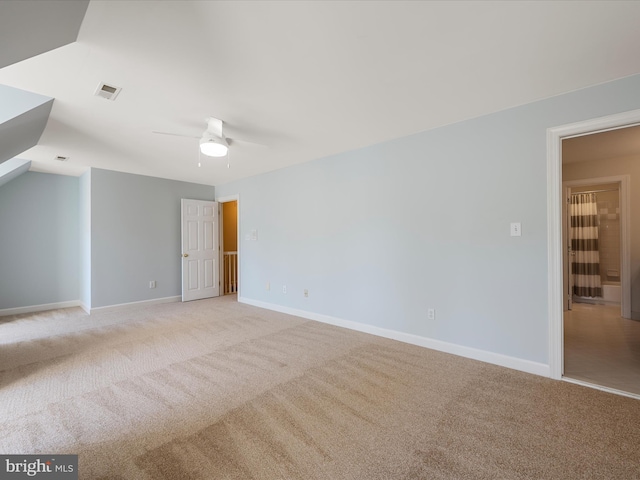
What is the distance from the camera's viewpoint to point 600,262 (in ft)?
18.0

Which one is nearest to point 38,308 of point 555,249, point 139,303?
point 139,303

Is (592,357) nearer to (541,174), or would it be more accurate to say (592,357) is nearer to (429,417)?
(541,174)

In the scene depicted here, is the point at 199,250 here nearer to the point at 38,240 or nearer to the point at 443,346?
the point at 38,240

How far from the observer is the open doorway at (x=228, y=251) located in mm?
6352

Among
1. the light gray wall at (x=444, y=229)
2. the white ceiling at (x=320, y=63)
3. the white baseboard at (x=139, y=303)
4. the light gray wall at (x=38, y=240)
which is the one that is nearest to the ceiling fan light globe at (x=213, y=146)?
the white ceiling at (x=320, y=63)

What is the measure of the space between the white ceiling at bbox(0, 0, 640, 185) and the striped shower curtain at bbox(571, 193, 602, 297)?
467cm

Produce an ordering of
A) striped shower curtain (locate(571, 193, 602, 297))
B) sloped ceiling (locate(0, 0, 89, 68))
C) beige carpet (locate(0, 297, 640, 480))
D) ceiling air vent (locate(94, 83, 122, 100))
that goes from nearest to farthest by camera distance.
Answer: sloped ceiling (locate(0, 0, 89, 68)) → beige carpet (locate(0, 297, 640, 480)) → ceiling air vent (locate(94, 83, 122, 100)) → striped shower curtain (locate(571, 193, 602, 297))

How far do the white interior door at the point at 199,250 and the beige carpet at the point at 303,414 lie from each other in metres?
2.53

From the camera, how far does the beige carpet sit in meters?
1.49

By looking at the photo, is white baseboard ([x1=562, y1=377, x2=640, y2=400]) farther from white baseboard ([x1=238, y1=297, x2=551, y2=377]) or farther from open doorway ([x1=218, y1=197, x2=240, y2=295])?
open doorway ([x1=218, y1=197, x2=240, y2=295])

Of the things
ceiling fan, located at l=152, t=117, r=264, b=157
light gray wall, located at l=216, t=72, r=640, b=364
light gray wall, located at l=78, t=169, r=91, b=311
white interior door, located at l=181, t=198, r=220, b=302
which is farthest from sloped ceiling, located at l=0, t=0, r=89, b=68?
white interior door, located at l=181, t=198, r=220, b=302

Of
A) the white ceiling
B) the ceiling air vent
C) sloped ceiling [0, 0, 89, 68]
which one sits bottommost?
sloped ceiling [0, 0, 89, 68]

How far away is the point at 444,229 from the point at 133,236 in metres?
5.32

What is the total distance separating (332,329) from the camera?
377 centimetres
